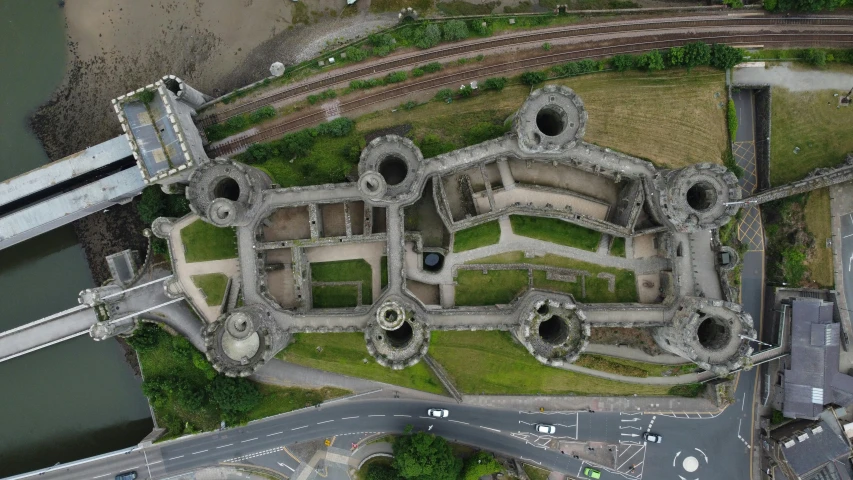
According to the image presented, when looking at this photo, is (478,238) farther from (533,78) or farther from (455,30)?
(455,30)

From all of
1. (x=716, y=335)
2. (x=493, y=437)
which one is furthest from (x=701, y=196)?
(x=493, y=437)

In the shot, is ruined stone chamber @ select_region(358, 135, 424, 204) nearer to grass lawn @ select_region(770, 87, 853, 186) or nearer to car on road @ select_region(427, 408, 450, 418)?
car on road @ select_region(427, 408, 450, 418)

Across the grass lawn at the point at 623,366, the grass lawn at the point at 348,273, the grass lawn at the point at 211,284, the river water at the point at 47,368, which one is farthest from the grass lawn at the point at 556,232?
the river water at the point at 47,368

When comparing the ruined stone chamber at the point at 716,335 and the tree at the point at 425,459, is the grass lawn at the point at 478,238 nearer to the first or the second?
the ruined stone chamber at the point at 716,335

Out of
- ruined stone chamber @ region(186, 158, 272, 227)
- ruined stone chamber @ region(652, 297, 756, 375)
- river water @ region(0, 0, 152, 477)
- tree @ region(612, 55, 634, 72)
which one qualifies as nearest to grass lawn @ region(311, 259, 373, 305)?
ruined stone chamber @ region(186, 158, 272, 227)

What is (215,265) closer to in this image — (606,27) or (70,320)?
(70,320)

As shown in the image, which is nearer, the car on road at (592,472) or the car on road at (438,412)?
the car on road at (438,412)
